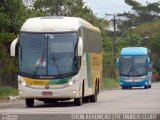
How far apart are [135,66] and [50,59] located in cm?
3196

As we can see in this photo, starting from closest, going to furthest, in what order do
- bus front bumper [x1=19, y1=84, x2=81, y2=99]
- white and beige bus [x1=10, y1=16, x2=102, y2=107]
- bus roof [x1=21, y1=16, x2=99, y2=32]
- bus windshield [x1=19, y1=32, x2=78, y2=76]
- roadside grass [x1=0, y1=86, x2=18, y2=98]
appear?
1. bus front bumper [x1=19, y1=84, x2=81, y2=99]
2. white and beige bus [x1=10, y1=16, x2=102, y2=107]
3. bus windshield [x1=19, y1=32, x2=78, y2=76]
4. bus roof [x1=21, y1=16, x2=99, y2=32]
5. roadside grass [x1=0, y1=86, x2=18, y2=98]

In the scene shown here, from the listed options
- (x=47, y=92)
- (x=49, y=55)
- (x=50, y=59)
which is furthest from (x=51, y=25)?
(x=47, y=92)

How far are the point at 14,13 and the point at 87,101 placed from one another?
8.45 m

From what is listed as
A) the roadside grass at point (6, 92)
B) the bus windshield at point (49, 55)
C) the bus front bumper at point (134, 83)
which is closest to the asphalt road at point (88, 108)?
the bus windshield at point (49, 55)

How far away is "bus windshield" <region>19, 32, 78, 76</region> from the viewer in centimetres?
2598

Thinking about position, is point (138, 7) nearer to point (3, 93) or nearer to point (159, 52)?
point (159, 52)

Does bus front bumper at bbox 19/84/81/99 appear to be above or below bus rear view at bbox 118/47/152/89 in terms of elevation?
above

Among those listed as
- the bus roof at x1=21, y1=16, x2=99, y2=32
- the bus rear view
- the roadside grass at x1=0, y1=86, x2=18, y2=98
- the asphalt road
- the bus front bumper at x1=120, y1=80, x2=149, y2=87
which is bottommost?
the bus front bumper at x1=120, y1=80, x2=149, y2=87

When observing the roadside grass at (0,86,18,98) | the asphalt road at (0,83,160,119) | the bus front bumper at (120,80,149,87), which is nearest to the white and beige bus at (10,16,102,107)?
the asphalt road at (0,83,160,119)

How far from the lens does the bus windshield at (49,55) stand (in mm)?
25984

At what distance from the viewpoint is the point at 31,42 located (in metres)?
26.2

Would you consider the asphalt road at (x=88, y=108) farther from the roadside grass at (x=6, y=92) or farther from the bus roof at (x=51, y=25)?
the roadside grass at (x=6, y=92)

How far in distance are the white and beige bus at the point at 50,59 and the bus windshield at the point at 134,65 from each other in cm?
3055

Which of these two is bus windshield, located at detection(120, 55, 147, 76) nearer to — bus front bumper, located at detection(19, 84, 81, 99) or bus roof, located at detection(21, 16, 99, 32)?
bus roof, located at detection(21, 16, 99, 32)
